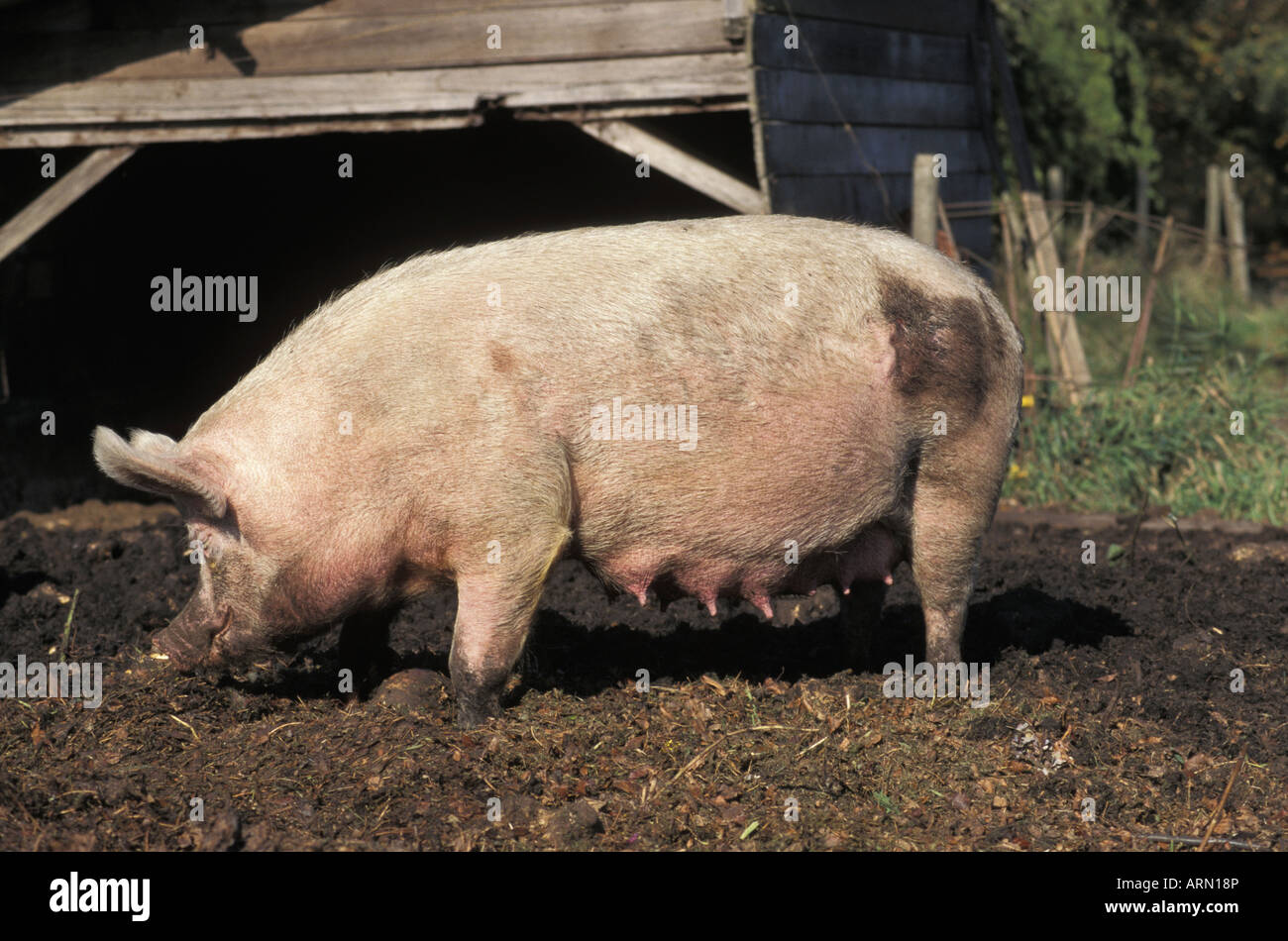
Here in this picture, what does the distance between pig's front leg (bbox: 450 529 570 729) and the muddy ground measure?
0.11m

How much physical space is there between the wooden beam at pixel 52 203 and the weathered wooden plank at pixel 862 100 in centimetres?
360

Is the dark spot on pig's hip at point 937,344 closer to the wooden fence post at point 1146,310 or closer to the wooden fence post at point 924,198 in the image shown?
the wooden fence post at point 924,198

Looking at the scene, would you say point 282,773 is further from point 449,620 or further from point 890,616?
point 890,616

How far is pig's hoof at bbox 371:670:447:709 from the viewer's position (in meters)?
4.34

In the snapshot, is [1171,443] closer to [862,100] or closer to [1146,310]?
[1146,310]

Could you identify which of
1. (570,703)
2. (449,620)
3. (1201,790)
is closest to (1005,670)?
(1201,790)

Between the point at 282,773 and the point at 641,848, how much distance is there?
3.66 feet

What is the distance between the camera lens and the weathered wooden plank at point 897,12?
6966mm

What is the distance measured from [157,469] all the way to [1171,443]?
19.2 ft

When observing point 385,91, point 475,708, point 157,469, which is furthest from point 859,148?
point 157,469

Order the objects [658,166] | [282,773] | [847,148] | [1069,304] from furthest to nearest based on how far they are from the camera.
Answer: [1069,304], [847,148], [658,166], [282,773]

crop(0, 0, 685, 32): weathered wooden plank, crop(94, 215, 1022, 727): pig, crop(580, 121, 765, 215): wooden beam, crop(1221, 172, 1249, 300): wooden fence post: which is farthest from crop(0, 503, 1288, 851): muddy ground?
crop(1221, 172, 1249, 300): wooden fence post
